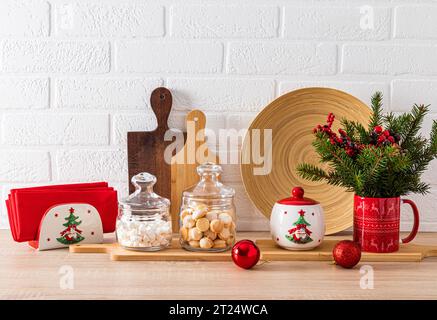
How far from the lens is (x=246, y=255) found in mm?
1195

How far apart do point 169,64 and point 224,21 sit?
7.5 inches

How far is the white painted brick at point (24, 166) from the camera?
5.21 ft

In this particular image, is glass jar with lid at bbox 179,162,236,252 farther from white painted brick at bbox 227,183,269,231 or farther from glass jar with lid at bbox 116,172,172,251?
white painted brick at bbox 227,183,269,231

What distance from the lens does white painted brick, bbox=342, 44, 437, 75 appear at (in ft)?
5.16

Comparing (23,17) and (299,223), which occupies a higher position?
(23,17)

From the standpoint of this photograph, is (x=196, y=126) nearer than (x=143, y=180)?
No

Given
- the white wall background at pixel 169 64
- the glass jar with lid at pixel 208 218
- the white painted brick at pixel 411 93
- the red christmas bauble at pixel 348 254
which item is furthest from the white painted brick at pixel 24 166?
the white painted brick at pixel 411 93

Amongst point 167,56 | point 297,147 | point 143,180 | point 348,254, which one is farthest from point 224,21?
point 348,254

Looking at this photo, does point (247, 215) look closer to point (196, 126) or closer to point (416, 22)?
point (196, 126)

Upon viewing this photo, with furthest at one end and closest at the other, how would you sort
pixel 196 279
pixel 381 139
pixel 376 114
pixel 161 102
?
pixel 161 102, pixel 376 114, pixel 381 139, pixel 196 279

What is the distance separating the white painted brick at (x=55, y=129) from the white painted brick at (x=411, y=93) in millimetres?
797

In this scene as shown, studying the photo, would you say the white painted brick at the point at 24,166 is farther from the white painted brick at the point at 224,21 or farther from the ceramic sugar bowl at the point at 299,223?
the ceramic sugar bowl at the point at 299,223
